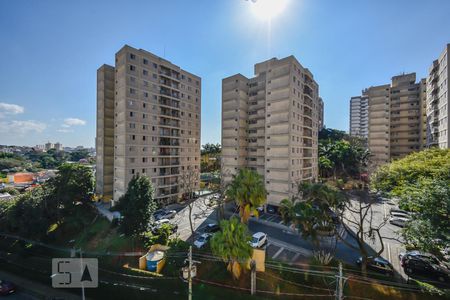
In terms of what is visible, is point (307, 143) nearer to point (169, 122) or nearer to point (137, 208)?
point (169, 122)

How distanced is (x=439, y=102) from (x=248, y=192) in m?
54.6

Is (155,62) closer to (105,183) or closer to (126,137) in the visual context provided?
(126,137)

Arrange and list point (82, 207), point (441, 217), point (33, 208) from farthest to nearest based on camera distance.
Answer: point (82, 207) → point (33, 208) → point (441, 217)

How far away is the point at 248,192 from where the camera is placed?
20203 millimetres

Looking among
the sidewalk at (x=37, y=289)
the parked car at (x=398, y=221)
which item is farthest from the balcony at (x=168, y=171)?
the parked car at (x=398, y=221)

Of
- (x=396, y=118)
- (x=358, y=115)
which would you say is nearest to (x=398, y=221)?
(x=396, y=118)

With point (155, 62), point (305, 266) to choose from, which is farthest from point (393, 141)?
point (155, 62)

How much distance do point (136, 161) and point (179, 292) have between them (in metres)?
25.6

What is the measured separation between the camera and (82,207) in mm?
34188

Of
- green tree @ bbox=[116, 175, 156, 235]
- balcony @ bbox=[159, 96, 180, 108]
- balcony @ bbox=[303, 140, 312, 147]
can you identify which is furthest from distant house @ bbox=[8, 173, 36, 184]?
balcony @ bbox=[303, 140, 312, 147]

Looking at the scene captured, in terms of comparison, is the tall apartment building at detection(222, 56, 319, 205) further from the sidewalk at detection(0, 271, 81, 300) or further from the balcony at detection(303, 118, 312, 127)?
the sidewalk at detection(0, 271, 81, 300)

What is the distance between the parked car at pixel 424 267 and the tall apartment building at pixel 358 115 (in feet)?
442

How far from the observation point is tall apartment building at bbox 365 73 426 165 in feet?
186

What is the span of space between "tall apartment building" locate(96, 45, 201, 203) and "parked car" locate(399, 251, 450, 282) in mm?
37525
